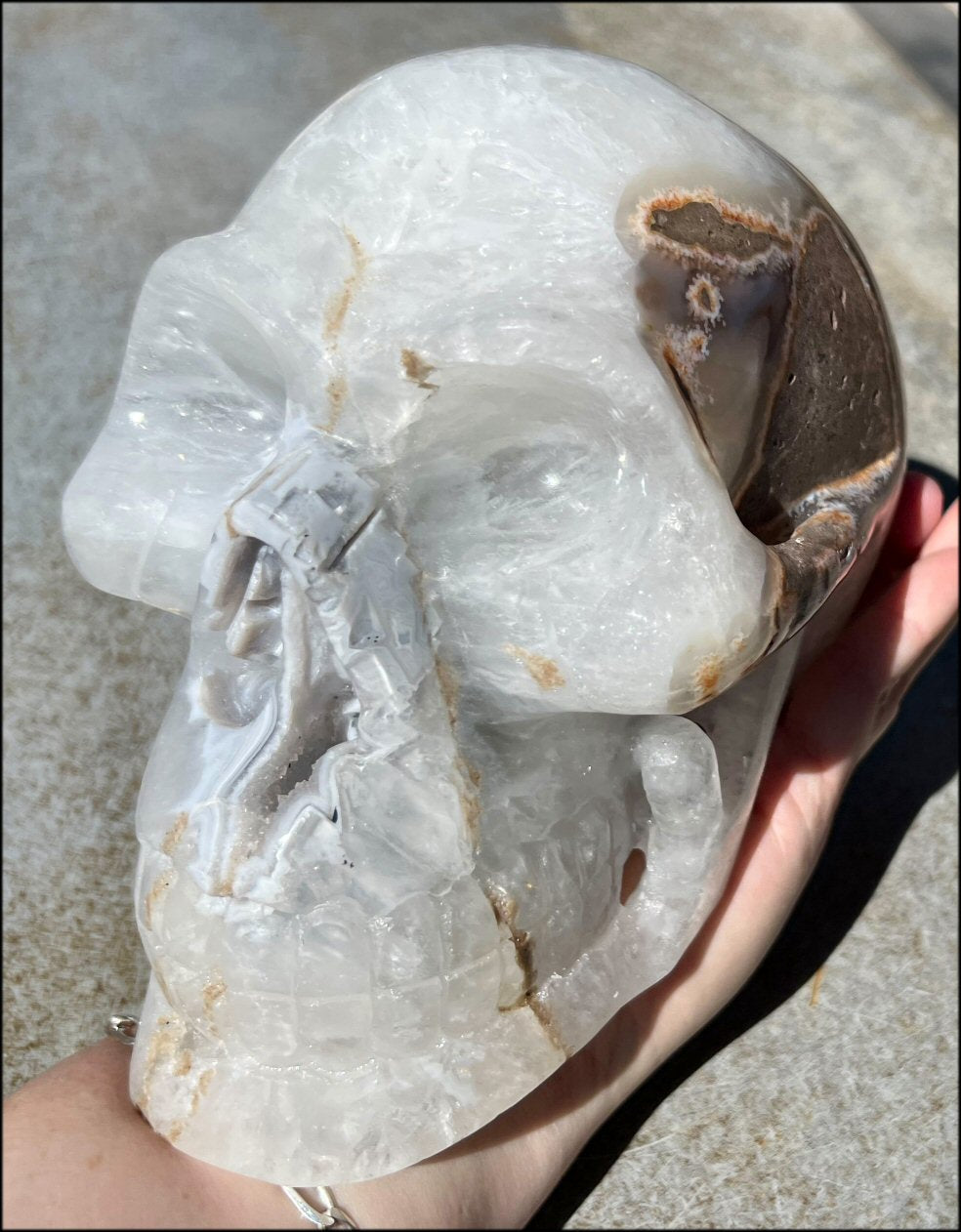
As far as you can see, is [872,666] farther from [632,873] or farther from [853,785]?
[632,873]

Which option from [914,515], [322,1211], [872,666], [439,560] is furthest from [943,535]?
[322,1211]

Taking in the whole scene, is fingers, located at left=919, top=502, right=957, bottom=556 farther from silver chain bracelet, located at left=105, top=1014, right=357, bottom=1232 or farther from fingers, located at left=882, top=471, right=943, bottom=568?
silver chain bracelet, located at left=105, top=1014, right=357, bottom=1232

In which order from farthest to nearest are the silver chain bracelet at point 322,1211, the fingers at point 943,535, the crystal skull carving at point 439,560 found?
the fingers at point 943,535
the silver chain bracelet at point 322,1211
the crystal skull carving at point 439,560

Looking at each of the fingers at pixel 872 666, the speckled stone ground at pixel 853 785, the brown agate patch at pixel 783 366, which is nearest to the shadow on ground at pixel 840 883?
the speckled stone ground at pixel 853 785

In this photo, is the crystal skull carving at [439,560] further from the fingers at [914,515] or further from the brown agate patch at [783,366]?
the fingers at [914,515]

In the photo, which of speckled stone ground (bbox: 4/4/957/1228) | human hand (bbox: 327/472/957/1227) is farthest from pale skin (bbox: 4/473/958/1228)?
speckled stone ground (bbox: 4/4/957/1228)

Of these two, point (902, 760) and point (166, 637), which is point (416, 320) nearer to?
point (166, 637)

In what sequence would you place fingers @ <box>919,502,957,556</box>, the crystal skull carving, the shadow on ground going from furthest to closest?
fingers @ <box>919,502,957,556</box>, the shadow on ground, the crystal skull carving
